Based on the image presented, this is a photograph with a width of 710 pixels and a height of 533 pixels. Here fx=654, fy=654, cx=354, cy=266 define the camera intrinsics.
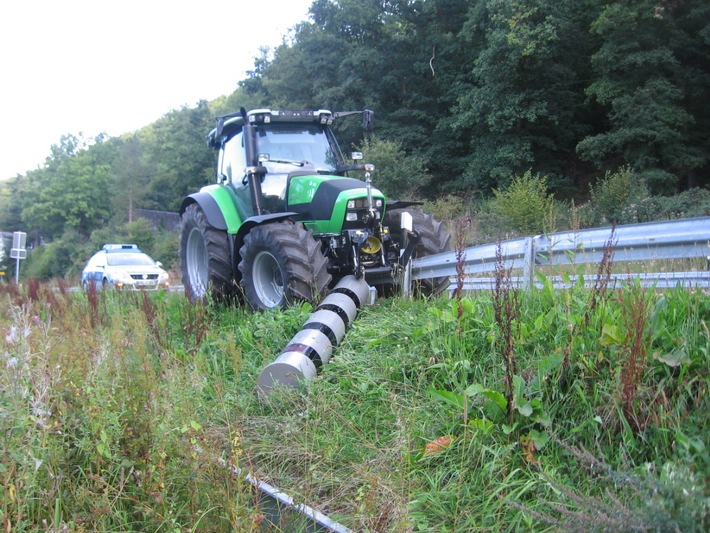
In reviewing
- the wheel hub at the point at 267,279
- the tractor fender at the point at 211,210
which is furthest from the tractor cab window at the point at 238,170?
the wheel hub at the point at 267,279

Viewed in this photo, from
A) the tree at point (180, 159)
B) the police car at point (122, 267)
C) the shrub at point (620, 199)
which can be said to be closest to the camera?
the shrub at point (620, 199)

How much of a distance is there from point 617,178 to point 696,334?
599 inches

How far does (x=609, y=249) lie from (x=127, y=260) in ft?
64.5

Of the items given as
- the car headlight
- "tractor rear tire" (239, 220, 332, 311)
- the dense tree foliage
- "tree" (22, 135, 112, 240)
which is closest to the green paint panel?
"tractor rear tire" (239, 220, 332, 311)

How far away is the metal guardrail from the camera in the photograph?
465 centimetres

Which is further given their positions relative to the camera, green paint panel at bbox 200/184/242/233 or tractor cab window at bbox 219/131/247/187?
tractor cab window at bbox 219/131/247/187

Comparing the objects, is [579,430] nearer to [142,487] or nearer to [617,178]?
[142,487]

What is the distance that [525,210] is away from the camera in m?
15.6

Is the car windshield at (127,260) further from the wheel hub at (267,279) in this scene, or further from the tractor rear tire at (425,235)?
the tractor rear tire at (425,235)

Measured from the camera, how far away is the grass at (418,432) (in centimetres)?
305

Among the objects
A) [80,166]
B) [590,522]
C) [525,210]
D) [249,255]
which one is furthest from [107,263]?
[80,166]

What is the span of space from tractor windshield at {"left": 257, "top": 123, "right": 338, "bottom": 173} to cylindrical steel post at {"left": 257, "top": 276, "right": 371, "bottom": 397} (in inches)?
95.8

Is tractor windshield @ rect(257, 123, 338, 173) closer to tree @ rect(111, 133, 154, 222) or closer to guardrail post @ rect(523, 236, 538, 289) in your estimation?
guardrail post @ rect(523, 236, 538, 289)

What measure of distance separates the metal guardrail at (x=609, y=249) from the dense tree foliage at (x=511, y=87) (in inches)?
662
